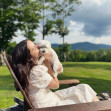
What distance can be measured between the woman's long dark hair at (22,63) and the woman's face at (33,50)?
0.04 m

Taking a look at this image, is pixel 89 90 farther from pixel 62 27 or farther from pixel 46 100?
pixel 62 27

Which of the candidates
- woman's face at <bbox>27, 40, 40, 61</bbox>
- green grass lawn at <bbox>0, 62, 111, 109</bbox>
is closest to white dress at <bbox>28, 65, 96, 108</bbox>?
woman's face at <bbox>27, 40, 40, 61</bbox>

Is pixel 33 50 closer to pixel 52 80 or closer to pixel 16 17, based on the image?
pixel 52 80

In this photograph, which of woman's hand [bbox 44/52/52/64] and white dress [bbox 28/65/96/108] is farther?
woman's hand [bbox 44/52/52/64]

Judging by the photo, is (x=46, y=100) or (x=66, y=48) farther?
(x=66, y=48)

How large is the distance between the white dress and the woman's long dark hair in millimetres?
72

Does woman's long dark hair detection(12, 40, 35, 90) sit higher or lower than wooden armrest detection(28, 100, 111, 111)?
higher

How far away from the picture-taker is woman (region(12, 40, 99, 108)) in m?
2.85

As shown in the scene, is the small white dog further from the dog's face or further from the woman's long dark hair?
the woman's long dark hair

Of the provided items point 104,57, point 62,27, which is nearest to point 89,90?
point 62,27

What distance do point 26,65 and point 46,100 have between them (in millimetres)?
542

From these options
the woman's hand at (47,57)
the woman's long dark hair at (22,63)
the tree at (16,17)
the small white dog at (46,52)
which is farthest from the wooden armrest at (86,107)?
the tree at (16,17)

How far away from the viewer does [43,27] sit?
2609 centimetres

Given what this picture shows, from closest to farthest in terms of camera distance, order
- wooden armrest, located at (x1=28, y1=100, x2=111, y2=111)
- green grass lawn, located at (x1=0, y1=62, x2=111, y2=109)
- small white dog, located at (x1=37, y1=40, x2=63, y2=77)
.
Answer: wooden armrest, located at (x1=28, y1=100, x2=111, y2=111) < small white dog, located at (x1=37, y1=40, x2=63, y2=77) < green grass lawn, located at (x1=0, y1=62, x2=111, y2=109)
